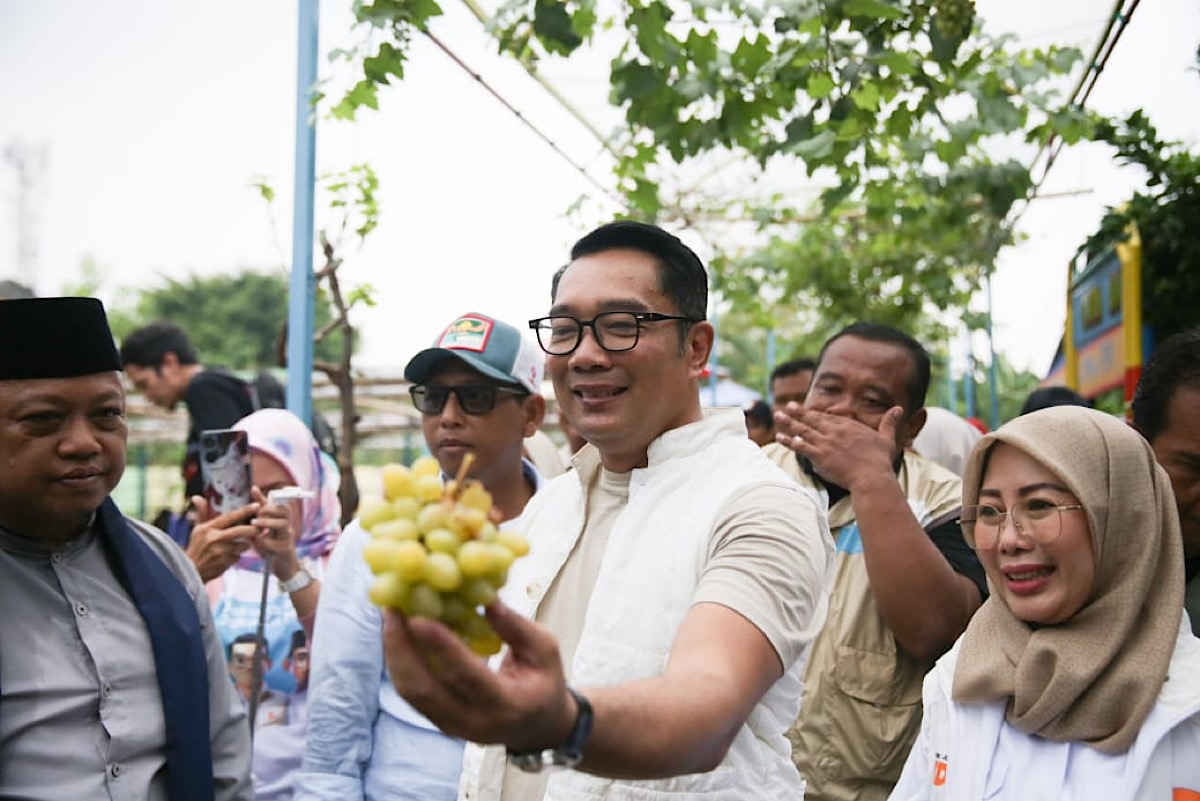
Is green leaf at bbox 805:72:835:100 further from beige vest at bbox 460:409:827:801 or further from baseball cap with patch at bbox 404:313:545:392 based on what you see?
beige vest at bbox 460:409:827:801

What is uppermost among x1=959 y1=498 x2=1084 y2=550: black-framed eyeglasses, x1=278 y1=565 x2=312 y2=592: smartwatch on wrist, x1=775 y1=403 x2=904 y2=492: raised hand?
x1=775 y1=403 x2=904 y2=492: raised hand

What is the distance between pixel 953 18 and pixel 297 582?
3.09m

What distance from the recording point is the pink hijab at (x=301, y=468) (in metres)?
3.87

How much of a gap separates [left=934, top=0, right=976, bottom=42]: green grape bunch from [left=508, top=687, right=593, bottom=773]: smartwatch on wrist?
11.1 ft

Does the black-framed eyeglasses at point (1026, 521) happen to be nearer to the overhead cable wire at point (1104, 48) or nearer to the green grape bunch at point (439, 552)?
the green grape bunch at point (439, 552)

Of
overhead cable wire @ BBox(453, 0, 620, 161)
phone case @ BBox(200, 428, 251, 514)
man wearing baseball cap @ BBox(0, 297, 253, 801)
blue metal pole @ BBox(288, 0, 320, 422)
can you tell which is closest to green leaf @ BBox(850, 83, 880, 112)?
overhead cable wire @ BBox(453, 0, 620, 161)

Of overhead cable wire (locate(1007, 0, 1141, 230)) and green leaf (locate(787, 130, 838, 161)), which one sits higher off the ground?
overhead cable wire (locate(1007, 0, 1141, 230))

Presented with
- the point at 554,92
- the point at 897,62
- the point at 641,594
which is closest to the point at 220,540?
the point at 641,594

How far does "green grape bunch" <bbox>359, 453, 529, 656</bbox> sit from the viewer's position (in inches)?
47.0

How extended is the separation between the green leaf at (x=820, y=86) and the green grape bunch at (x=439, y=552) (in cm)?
347

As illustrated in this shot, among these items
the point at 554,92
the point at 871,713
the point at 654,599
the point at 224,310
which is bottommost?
the point at 871,713

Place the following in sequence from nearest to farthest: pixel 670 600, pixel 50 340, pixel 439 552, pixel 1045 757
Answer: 1. pixel 439 552
2. pixel 670 600
3. pixel 1045 757
4. pixel 50 340

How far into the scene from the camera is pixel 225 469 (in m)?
3.39

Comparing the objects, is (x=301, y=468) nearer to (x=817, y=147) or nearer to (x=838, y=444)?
(x=838, y=444)
